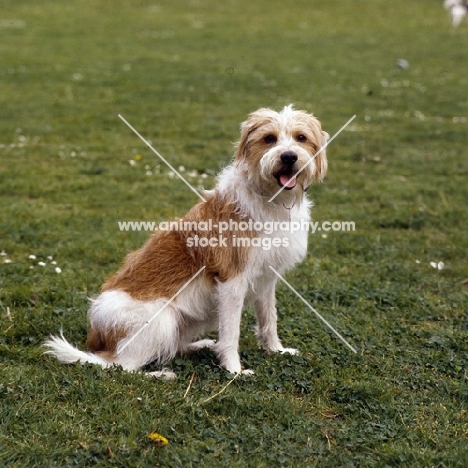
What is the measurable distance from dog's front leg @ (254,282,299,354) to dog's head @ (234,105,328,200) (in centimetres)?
91

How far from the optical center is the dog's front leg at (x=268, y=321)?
17.0 feet

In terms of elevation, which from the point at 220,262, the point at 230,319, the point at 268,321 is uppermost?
the point at 220,262

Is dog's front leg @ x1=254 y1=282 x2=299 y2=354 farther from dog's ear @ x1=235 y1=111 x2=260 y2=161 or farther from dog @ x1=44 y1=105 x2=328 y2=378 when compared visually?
dog's ear @ x1=235 y1=111 x2=260 y2=161

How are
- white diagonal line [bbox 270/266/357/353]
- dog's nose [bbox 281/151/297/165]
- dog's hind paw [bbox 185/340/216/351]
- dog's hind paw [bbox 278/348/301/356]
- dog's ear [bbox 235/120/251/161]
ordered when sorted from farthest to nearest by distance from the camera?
dog's hind paw [bbox 185/340/216/351]
dog's hind paw [bbox 278/348/301/356]
white diagonal line [bbox 270/266/357/353]
dog's ear [bbox 235/120/251/161]
dog's nose [bbox 281/151/297/165]

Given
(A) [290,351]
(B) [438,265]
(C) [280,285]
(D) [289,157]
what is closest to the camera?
(D) [289,157]

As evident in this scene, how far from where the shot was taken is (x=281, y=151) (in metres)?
4.47

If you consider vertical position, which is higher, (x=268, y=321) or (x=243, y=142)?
(x=243, y=142)

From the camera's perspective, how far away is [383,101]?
13.6m

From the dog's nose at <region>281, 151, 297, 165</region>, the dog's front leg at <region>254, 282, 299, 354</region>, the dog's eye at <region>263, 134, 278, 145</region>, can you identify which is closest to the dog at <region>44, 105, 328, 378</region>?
the dog's eye at <region>263, 134, 278, 145</region>

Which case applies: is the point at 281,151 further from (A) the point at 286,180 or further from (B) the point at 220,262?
(B) the point at 220,262

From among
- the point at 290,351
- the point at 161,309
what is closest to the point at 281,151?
the point at 161,309

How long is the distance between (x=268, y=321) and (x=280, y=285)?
1180 millimetres

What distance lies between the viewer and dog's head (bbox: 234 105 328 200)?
4492 mm

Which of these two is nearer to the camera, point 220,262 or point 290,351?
point 220,262
